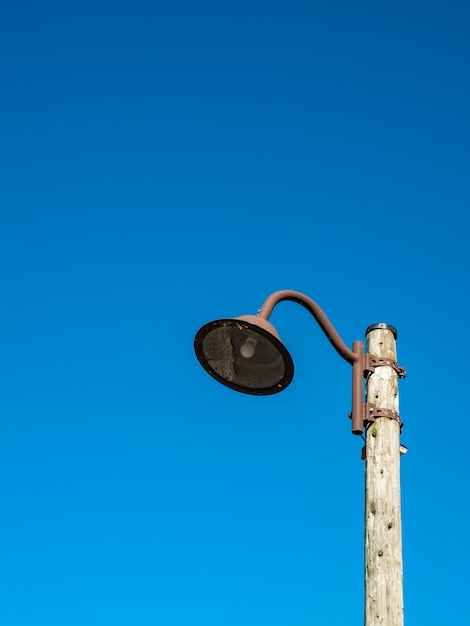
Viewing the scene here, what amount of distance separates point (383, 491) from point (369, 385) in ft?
2.86

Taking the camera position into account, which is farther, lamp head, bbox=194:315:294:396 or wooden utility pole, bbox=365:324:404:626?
lamp head, bbox=194:315:294:396

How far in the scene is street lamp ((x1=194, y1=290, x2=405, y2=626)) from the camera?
5.14 meters

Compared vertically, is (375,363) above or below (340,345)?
below

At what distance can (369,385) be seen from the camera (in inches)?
237

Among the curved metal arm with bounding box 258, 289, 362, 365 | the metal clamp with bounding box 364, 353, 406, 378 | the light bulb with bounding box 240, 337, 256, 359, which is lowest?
the metal clamp with bounding box 364, 353, 406, 378

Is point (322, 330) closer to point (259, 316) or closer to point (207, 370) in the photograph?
point (259, 316)

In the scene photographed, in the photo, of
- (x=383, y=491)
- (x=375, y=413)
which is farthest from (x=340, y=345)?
(x=383, y=491)

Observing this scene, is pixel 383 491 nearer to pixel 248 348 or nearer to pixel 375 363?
pixel 375 363

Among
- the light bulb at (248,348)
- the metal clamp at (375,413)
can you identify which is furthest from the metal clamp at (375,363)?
the light bulb at (248,348)

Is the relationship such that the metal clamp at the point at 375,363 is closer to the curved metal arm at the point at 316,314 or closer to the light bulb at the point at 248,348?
the curved metal arm at the point at 316,314

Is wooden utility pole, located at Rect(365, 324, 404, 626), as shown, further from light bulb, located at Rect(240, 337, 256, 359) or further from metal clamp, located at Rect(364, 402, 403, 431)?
light bulb, located at Rect(240, 337, 256, 359)

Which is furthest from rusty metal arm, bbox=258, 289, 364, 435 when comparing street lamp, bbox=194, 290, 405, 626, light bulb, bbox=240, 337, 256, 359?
light bulb, bbox=240, 337, 256, 359

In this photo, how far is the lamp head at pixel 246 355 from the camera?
238 inches

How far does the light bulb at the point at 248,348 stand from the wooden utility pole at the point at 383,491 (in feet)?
2.80
